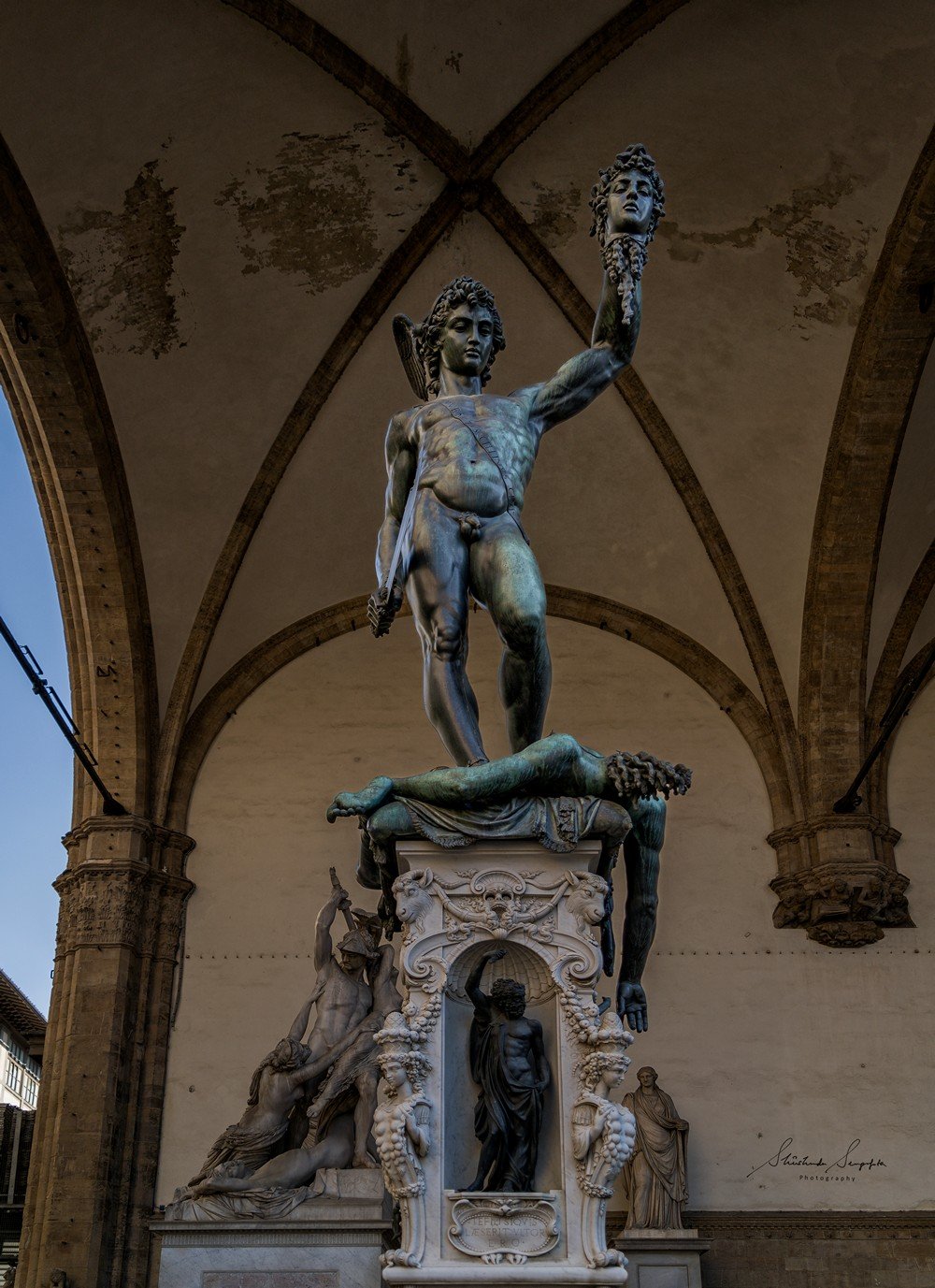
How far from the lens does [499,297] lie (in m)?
12.4

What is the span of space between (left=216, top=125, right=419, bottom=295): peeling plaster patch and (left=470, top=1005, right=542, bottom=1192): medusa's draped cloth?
9593 millimetres

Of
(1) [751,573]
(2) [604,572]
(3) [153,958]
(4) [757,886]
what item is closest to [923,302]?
(1) [751,573]

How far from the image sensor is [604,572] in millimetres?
13969

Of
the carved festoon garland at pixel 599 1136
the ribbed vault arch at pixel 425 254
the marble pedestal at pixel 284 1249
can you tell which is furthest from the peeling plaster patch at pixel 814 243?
the carved festoon garland at pixel 599 1136

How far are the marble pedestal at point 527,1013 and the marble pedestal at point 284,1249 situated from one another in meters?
2.39

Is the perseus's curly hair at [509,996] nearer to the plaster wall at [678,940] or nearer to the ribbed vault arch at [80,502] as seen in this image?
the ribbed vault arch at [80,502]

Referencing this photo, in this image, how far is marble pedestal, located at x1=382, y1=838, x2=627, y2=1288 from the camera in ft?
9.89

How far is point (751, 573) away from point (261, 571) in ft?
14.5

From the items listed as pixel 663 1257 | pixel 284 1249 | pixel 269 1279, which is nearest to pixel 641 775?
pixel 269 1279

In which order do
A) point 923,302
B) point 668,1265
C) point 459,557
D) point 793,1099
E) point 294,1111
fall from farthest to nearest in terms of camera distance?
point 793,1099, point 923,302, point 668,1265, point 294,1111, point 459,557

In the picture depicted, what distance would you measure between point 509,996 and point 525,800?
445 millimetres

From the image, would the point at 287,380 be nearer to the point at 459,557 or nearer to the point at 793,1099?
the point at 793,1099

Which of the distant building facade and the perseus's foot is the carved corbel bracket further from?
the perseus's foot

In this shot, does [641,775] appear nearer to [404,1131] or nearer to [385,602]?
[385,602]
